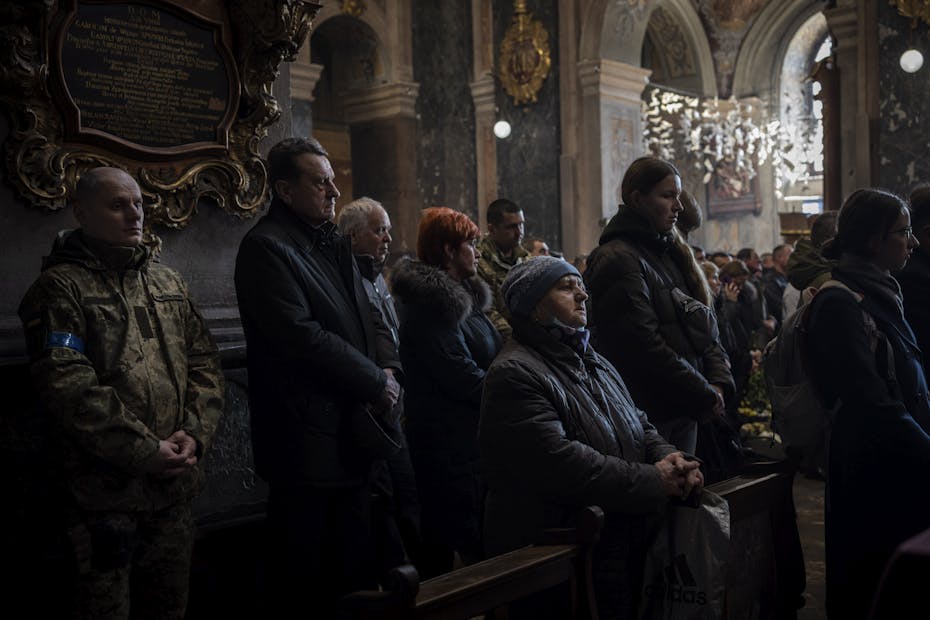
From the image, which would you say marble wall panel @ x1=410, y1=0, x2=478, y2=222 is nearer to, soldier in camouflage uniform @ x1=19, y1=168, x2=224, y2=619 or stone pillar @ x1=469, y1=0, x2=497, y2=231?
stone pillar @ x1=469, y1=0, x2=497, y2=231

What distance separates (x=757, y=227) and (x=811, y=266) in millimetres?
14532

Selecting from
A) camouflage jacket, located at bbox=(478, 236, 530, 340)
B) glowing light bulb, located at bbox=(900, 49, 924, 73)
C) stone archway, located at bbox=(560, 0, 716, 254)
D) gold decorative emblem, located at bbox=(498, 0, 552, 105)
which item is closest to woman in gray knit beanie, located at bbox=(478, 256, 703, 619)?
camouflage jacket, located at bbox=(478, 236, 530, 340)

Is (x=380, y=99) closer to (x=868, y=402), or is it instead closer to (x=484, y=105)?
(x=484, y=105)

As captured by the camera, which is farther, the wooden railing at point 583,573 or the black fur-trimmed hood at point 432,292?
the black fur-trimmed hood at point 432,292

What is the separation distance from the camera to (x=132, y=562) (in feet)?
9.07

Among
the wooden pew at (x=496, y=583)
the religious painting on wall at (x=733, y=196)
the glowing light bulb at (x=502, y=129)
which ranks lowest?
the wooden pew at (x=496, y=583)

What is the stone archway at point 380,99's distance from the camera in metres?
13.7

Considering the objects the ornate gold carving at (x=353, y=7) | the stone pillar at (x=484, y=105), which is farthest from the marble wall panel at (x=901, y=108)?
the ornate gold carving at (x=353, y=7)

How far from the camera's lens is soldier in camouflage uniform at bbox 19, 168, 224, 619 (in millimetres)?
2631

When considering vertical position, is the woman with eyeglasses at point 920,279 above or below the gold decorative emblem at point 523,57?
below

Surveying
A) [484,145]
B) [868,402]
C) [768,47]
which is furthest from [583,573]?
[768,47]

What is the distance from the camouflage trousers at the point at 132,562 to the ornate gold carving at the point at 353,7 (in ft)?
37.8

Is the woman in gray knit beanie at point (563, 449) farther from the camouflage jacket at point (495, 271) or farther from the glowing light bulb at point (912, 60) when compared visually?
the glowing light bulb at point (912, 60)

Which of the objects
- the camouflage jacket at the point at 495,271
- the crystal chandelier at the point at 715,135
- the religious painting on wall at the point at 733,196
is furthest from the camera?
the religious painting on wall at the point at 733,196
